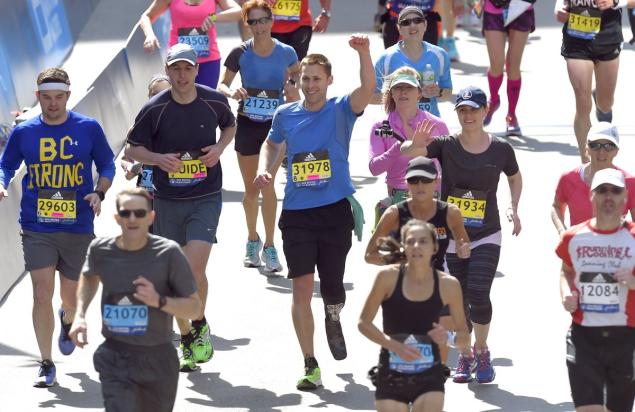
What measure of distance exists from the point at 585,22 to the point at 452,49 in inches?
271

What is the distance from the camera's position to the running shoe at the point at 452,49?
2122cm

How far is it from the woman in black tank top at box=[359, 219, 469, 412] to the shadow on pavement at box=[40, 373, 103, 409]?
8.04 feet

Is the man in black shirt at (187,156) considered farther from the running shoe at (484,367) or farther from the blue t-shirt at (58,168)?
the running shoe at (484,367)

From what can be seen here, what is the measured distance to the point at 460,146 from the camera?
33.5 feet

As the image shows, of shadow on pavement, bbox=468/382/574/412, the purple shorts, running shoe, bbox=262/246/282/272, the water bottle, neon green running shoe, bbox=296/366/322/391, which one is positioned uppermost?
the purple shorts

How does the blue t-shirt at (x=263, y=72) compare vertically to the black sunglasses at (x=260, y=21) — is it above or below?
below

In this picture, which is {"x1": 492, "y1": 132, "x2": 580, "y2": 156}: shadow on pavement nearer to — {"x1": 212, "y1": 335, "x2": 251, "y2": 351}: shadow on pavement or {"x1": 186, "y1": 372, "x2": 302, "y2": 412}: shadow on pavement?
{"x1": 212, "y1": 335, "x2": 251, "y2": 351}: shadow on pavement

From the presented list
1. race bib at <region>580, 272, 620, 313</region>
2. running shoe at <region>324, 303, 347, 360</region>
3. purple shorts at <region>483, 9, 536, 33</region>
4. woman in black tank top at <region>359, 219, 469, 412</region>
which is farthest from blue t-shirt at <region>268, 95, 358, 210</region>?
purple shorts at <region>483, 9, 536, 33</region>

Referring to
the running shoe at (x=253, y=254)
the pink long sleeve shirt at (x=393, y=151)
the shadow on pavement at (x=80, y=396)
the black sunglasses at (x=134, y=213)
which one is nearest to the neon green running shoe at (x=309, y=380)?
the shadow on pavement at (x=80, y=396)

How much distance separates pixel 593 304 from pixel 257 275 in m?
4.75

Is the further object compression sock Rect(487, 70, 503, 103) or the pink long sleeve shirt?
compression sock Rect(487, 70, 503, 103)

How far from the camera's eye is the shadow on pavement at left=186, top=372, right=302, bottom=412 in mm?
10117

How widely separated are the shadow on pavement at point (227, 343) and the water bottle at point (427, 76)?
2.46 m

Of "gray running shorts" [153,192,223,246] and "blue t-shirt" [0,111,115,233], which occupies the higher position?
"blue t-shirt" [0,111,115,233]
